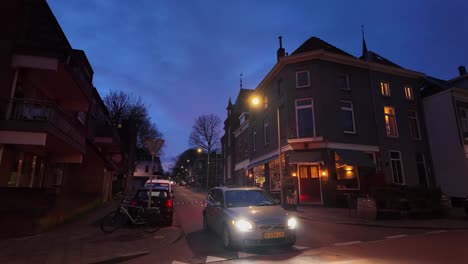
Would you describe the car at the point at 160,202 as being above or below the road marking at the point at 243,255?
above

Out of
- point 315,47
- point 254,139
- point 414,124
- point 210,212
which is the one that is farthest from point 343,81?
point 210,212

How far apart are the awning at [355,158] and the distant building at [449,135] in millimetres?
7328

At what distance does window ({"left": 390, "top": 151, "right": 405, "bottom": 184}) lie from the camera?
21422 mm

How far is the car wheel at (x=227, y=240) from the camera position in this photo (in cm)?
759

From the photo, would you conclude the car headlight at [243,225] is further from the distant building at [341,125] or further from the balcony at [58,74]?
the distant building at [341,125]

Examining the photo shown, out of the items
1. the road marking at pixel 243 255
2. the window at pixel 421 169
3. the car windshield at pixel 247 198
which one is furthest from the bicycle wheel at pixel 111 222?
the window at pixel 421 169

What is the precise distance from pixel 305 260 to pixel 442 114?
76.0ft

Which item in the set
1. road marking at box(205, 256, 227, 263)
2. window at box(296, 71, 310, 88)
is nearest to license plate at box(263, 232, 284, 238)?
road marking at box(205, 256, 227, 263)

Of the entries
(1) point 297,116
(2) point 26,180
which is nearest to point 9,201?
(2) point 26,180

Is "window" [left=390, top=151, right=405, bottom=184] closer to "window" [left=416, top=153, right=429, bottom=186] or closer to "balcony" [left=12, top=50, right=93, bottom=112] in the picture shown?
"window" [left=416, top=153, right=429, bottom=186]

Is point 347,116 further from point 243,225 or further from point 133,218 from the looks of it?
point 133,218

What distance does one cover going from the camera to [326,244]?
8.39 m

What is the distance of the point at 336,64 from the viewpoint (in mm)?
21625

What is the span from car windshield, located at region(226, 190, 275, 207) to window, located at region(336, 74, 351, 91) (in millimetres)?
15348
